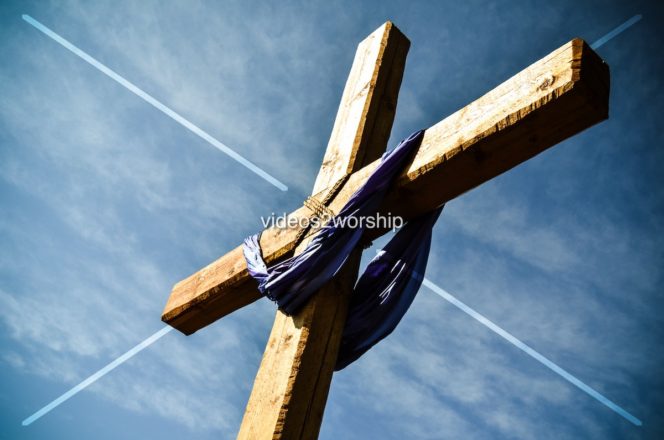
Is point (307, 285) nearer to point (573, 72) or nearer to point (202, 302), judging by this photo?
point (202, 302)

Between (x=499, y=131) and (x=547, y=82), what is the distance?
208 millimetres

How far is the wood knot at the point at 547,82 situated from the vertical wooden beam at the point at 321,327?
2.97 feet

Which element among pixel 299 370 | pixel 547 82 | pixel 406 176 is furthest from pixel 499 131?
pixel 299 370

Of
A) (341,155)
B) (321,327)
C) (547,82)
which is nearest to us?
(547,82)

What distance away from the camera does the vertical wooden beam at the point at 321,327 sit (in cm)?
162

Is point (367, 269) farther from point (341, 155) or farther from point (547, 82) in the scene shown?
point (547, 82)

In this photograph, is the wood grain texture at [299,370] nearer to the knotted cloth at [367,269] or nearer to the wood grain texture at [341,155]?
the knotted cloth at [367,269]

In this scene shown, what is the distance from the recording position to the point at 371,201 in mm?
1897

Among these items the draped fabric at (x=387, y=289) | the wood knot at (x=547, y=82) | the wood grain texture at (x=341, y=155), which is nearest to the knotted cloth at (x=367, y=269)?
the draped fabric at (x=387, y=289)

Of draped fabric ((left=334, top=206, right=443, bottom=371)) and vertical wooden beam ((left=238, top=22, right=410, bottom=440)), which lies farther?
draped fabric ((left=334, top=206, right=443, bottom=371))

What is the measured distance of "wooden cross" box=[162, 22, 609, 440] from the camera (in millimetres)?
1546

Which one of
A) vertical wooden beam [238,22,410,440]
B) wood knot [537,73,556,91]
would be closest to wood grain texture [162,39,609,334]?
wood knot [537,73,556,91]

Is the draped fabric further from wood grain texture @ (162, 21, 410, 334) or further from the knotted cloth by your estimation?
wood grain texture @ (162, 21, 410, 334)

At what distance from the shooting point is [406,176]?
6.22ft
